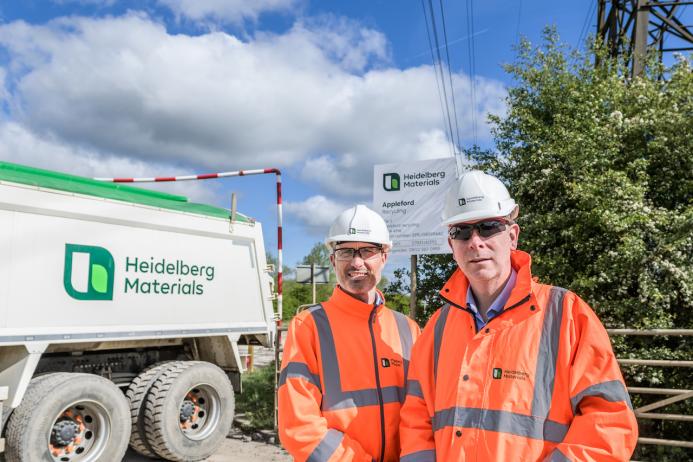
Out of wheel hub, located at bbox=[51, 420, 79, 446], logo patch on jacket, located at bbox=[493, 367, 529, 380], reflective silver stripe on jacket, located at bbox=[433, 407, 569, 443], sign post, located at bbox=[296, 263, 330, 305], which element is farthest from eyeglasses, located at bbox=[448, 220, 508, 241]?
sign post, located at bbox=[296, 263, 330, 305]

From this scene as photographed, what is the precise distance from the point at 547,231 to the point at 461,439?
6.64 metres

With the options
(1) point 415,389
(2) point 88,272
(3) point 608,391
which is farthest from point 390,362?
(2) point 88,272

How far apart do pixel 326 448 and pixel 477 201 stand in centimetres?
111

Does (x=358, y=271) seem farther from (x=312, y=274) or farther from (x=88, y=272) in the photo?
(x=312, y=274)

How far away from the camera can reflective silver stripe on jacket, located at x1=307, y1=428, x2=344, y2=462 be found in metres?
2.13

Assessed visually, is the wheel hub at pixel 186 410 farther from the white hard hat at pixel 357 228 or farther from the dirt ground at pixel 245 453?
the white hard hat at pixel 357 228

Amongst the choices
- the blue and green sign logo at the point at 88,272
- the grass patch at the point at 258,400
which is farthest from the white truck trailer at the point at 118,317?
the grass patch at the point at 258,400

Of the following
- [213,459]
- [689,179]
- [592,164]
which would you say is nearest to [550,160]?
[592,164]

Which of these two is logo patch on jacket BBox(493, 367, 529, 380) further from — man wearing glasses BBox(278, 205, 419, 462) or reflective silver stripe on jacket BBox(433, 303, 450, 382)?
man wearing glasses BBox(278, 205, 419, 462)

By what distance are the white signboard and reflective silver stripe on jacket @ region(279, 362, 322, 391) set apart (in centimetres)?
402

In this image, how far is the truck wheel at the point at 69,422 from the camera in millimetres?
4566

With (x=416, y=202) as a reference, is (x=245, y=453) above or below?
below

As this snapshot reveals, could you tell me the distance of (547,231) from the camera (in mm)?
7957

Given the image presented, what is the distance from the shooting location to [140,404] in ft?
18.5
